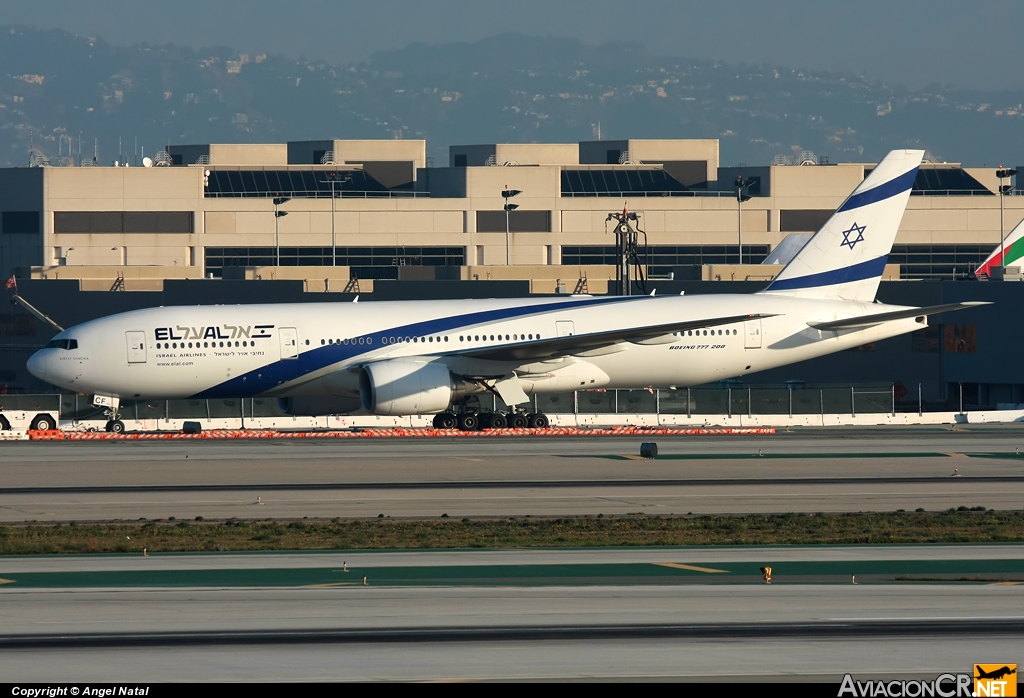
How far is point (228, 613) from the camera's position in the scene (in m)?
18.2

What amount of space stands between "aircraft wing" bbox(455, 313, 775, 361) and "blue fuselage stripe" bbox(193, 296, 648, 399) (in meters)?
0.42

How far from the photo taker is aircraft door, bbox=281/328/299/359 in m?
47.6

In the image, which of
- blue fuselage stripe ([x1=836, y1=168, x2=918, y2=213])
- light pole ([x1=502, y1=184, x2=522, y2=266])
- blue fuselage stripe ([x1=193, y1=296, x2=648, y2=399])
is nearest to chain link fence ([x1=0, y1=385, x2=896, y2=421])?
blue fuselage stripe ([x1=193, y1=296, x2=648, y2=399])

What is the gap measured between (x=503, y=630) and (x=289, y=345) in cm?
3170

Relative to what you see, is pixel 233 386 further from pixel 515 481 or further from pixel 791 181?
pixel 791 181

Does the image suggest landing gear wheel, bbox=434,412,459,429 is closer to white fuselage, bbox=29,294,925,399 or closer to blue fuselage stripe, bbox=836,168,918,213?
white fuselage, bbox=29,294,925,399

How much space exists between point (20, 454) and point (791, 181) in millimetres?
100002

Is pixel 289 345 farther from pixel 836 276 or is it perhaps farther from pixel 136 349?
pixel 836 276

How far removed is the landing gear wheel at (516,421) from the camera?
49906 millimetres

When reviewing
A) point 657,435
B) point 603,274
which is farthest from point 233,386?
point 603,274

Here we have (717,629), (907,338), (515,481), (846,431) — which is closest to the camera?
(717,629)

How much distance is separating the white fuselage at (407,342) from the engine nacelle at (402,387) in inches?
51.9

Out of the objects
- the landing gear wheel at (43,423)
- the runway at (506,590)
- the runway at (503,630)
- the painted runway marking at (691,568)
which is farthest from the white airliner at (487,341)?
the runway at (503,630)

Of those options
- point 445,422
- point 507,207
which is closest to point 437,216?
point 507,207
